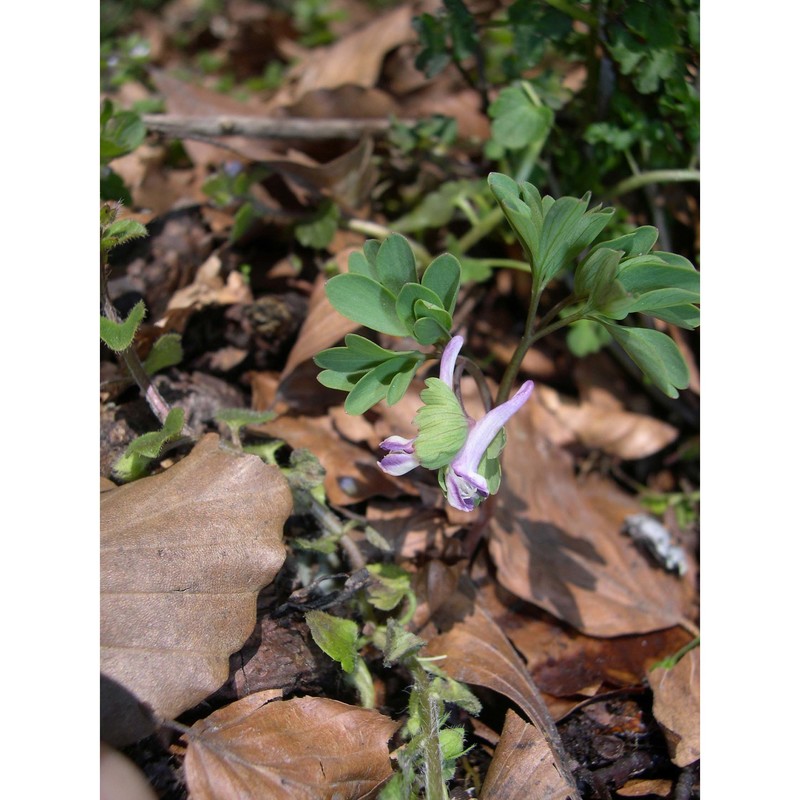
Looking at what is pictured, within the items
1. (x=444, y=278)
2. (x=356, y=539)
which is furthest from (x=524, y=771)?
(x=444, y=278)

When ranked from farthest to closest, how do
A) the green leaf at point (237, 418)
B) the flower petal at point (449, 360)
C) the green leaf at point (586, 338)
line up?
the green leaf at point (586, 338)
the green leaf at point (237, 418)
the flower petal at point (449, 360)

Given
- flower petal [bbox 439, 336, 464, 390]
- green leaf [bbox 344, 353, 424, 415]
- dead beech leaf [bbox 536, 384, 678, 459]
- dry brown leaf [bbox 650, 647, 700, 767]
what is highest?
flower petal [bbox 439, 336, 464, 390]

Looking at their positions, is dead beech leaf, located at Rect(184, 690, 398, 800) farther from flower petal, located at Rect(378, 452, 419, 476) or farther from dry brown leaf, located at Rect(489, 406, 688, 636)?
dry brown leaf, located at Rect(489, 406, 688, 636)

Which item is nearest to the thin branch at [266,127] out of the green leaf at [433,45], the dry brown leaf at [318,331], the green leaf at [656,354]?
the green leaf at [433,45]

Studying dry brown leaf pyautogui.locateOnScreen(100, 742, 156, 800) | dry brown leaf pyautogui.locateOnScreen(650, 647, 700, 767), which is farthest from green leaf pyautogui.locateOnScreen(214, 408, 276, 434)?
dry brown leaf pyautogui.locateOnScreen(650, 647, 700, 767)

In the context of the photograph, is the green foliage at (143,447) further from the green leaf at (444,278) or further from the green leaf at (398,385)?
the green leaf at (444,278)

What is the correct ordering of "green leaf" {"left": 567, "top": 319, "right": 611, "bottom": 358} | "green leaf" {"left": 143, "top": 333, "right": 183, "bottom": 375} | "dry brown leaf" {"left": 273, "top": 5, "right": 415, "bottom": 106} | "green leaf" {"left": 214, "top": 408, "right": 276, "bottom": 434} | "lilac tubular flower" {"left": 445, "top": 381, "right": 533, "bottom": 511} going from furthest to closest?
1. "dry brown leaf" {"left": 273, "top": 5, "right": 415, "bottom": 106}
2. "green leaf" {"left": 567, "top": 319, "right": 611, "bottom": 358}
3. "green leaf" {"left": 143, "top": 333, "right": 183, "bottom": 375}
4. "green leaf" {"left": 214, "top": 408, "right": 276, "bottom": 434}
5. "lilac tubular flower" {"left": 445, "top": 381, "right": 533, "bottom": 511}
